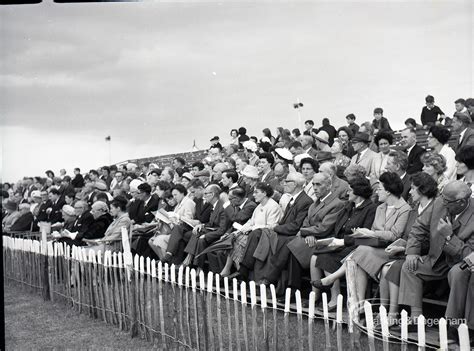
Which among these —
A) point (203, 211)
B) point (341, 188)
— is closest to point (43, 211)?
point (203, 211)

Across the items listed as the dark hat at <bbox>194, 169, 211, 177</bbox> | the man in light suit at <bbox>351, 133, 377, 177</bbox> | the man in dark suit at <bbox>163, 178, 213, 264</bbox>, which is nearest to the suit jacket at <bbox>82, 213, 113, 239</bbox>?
the man in dark suit at <bbox>163, 178, 213, 264</bbox>

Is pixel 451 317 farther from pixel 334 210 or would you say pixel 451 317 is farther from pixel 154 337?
pixel 154 337

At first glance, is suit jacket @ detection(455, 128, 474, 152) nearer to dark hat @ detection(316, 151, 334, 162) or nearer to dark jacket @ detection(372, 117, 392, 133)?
dark hat @ detection(316, 151, 334, 162)

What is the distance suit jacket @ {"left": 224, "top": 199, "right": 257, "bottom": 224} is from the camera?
10.2m

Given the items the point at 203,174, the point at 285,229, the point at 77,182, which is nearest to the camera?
the point at 285,229

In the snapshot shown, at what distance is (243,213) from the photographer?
10.2 meters

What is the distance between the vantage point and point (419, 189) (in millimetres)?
6855

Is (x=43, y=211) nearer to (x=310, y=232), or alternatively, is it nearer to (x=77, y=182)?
(x=77, y=182)

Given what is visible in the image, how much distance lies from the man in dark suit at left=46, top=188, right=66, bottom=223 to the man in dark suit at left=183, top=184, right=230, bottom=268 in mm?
6988

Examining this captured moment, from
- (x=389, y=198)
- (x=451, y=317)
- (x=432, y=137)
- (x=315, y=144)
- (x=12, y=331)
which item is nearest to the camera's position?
(x=451, y=317)

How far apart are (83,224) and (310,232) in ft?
19.4

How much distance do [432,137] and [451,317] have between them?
4.55 m

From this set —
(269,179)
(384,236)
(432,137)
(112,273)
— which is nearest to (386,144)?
(432,137)

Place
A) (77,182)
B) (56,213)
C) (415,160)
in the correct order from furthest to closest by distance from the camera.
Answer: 1. (77,182)
2. (56,213)
3. (415,160)
